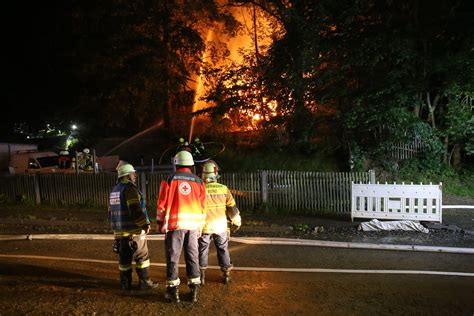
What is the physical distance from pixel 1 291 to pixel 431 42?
1329cm

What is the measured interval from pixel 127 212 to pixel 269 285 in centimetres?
211

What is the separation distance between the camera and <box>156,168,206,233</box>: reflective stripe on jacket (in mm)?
5051

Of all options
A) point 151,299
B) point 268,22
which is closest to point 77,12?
point 268,22

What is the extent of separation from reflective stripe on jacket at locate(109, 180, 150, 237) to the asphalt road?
2.64 ft

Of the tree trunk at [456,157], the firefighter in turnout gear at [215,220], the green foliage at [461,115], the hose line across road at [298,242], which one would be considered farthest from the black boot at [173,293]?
the tree trunk at [456,157]

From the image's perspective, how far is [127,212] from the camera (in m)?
5.54

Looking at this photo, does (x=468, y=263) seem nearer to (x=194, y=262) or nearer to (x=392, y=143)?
(x=194, y=262)

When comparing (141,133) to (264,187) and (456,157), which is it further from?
(456,157)

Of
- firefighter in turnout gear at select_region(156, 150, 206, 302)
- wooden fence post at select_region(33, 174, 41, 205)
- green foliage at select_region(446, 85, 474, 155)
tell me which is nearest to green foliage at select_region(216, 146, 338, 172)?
green foliage at select_region(446, 85, 474, 155)

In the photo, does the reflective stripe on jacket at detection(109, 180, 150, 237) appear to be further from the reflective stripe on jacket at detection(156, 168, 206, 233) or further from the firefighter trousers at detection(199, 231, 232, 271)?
the firefighter trousers at detection(199, 231, 232, 271)

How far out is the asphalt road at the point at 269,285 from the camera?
16.1 feet

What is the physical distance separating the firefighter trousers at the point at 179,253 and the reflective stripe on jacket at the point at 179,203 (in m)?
0.10

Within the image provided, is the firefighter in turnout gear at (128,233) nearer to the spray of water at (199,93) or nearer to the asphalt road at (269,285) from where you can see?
the asphalt road at (269,285)

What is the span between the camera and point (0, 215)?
12484mm
